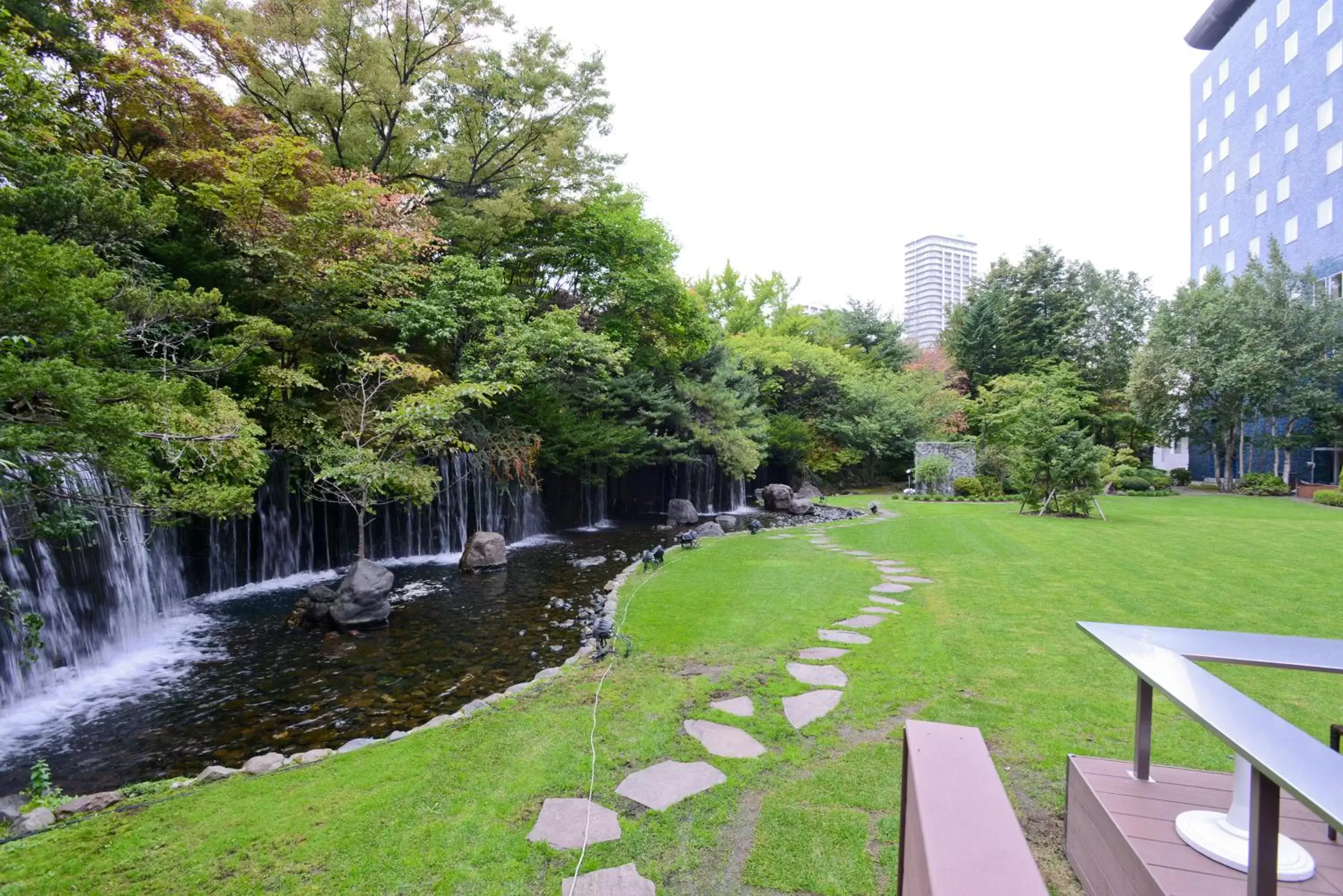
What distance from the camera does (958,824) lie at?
959 mm

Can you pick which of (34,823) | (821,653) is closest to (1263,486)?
(821,653)

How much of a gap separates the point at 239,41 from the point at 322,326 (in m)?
5.46

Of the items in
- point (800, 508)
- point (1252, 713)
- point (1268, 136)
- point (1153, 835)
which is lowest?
point (800, 508)

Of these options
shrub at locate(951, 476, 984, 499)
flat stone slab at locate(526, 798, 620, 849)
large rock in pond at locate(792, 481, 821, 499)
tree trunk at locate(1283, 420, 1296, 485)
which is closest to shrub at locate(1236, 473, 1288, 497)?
tree trunk at locate(1283, 420, 1296, 485)

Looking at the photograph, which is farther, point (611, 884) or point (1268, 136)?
point (1268, 136)

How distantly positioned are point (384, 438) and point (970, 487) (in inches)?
642

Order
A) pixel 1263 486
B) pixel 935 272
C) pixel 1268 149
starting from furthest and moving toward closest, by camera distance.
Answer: pixel 935 272
pixel 1268 149
pixel 1263 486

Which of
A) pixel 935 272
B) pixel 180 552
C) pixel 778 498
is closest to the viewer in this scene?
pixel 180 552

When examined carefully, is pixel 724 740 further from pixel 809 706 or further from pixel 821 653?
pixel 821 653

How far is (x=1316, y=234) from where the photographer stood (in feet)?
64.2

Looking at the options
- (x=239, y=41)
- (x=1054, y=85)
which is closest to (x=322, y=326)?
(x=239, y=41)

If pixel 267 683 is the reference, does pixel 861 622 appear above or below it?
above

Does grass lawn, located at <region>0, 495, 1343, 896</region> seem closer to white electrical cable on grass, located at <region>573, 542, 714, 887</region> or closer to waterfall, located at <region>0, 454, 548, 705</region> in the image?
white electrical cable on grass, located at <region>573, 542, 714, 887</region>

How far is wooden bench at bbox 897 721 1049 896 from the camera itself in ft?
2.68
